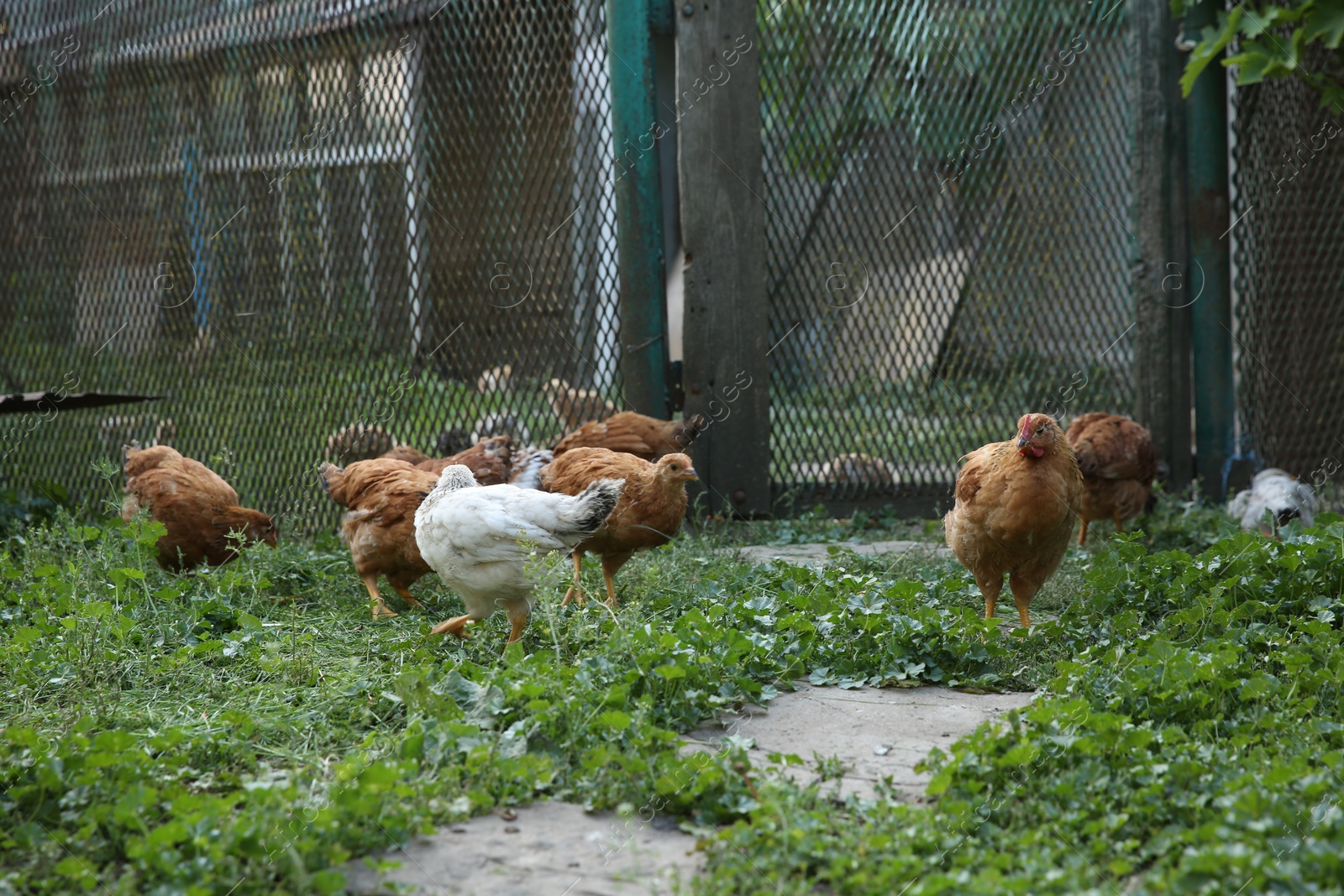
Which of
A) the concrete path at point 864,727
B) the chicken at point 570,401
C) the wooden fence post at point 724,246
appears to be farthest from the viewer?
the chicken at point 570,401

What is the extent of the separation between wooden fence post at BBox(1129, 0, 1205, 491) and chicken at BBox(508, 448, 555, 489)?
13.5ft

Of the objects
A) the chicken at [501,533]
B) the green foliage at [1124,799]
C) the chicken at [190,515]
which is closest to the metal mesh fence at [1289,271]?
the green foliage at [1124,799]

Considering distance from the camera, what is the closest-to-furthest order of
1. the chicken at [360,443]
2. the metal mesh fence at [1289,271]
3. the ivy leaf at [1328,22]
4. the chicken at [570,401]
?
the ivy leaf at [1328,22] → the metal mesh fence at [1289,271] → the chicken at [570,401] → the chicken at [360,443]

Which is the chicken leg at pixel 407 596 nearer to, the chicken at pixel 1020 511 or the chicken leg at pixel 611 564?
the chicken leg at pixel 611 564

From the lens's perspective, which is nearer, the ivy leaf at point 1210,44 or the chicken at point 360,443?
the ivy leaf at point 1210,44

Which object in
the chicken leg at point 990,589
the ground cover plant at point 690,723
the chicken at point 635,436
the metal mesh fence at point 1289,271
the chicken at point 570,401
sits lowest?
the ground cover plant at point 690,723

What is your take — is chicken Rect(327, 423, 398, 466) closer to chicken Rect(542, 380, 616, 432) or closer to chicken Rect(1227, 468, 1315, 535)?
chicken Rect(542, 380, 616, 432)

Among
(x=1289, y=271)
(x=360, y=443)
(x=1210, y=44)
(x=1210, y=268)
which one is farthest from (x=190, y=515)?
(x=1289, y=271)

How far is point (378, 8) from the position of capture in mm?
6945

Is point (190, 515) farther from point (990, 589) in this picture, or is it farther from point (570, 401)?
point (990, 589)

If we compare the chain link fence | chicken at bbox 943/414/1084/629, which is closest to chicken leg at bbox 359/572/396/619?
the chain link fence

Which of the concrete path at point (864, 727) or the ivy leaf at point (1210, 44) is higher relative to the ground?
the ivy leaf at point (1210, 44)

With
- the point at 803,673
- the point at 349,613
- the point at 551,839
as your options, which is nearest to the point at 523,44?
the point at 349,613

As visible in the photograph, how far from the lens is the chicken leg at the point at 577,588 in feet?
15.0
